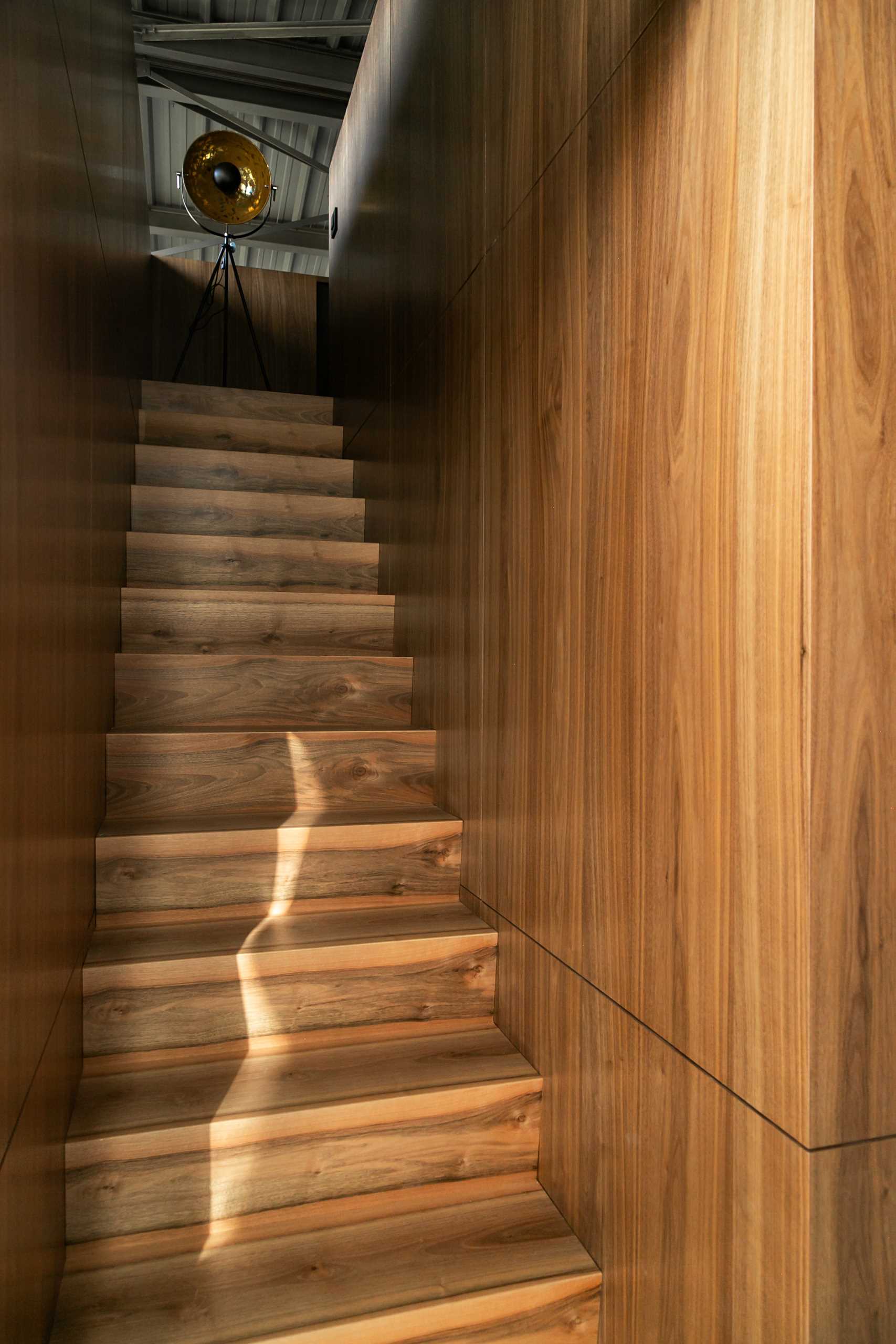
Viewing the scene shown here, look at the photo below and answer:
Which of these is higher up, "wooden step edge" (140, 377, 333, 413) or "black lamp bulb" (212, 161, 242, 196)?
"black lamp bulb" (212, 161, 242, 196)

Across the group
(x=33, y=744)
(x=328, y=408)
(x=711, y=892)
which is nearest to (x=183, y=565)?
(x=328, y=408)

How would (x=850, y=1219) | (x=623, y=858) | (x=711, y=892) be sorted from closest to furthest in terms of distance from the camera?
(x=850, y=1219), (x=711, y=892), (x=623, y=858)

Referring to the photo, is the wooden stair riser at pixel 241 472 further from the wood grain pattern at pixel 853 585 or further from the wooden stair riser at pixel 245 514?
the wood grain pattern at pixel 853 585

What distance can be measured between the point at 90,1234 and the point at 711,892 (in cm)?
109

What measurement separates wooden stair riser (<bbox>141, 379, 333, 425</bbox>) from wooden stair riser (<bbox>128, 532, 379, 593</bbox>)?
932 millimetres

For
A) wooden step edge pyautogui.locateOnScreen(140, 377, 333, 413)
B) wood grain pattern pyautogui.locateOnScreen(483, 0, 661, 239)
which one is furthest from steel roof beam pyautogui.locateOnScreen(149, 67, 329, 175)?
wood grain pattern pyautogui.locateOnScreen(483, 0, 661, 239)

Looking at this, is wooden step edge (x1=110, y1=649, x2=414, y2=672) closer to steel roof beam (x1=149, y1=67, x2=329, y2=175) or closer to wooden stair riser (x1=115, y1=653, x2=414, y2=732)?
wooden stair riser (x1=115, y1=653, x2=414, y2=732)

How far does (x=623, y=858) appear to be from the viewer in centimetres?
132

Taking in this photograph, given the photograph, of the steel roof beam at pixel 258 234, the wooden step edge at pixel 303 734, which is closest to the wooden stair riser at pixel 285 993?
the wooden step edge at pixel 303 734

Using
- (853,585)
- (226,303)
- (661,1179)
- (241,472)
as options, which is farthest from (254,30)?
(661,1179)

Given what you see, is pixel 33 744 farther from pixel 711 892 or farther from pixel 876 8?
pixel 876 8

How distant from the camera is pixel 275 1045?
5.58 feet

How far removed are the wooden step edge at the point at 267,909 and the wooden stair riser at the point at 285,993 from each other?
21 centimetres

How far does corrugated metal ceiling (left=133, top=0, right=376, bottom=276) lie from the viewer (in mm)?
4473
